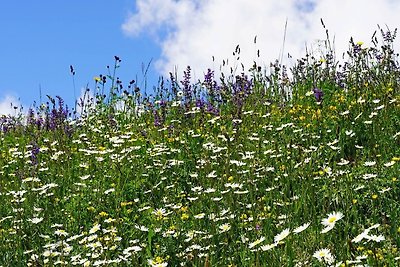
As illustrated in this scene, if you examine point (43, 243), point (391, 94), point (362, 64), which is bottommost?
point (43, 243)

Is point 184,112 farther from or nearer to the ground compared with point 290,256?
farther from the ground

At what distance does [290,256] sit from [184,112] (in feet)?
14.5

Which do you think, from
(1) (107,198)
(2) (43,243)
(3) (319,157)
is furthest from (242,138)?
(2) (43,243)

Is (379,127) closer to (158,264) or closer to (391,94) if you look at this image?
(391,94)

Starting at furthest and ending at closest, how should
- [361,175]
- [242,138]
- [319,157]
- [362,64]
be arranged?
[362,64], [242,138], [319,157], [361,175]

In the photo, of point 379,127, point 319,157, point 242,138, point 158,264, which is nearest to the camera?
point 158,264

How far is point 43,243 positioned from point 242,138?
6.63ft

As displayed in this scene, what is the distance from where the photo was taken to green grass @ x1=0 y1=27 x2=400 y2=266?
11.9 feet

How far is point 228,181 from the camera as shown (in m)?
4.59

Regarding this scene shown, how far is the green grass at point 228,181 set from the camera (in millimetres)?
3641

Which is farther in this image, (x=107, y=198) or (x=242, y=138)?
(x=242, y=138)

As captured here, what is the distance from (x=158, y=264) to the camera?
11.2ft

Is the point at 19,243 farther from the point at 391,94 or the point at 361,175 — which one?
the point at 391,94

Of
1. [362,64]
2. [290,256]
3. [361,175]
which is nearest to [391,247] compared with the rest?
[290,256]
